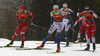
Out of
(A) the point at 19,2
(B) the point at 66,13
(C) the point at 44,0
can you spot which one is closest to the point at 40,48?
(B) the point at 66,13

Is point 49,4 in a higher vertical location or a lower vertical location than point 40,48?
higher

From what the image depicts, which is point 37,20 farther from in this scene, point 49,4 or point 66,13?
point 66,13

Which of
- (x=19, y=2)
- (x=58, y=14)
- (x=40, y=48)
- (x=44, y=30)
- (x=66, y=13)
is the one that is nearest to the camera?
(x=58, y=14)

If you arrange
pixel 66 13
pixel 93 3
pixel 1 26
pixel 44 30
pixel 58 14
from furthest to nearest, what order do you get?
pixel 1 26 → pixel 44 30 → pixel 93 3 → pixel 66 13 → pixel 58 14

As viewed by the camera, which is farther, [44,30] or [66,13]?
[44,30]

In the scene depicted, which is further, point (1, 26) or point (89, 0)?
point (1, 26)

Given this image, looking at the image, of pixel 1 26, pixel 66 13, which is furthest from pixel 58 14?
pixel 1 26

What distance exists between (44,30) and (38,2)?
3.69 m

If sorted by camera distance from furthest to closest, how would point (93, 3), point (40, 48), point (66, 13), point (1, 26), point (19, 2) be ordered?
point (1, 26) < point (19, 2) < point (93, 3) < point (66, 13) < point (40, 48)

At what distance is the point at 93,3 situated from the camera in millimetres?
23859

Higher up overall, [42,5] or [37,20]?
[42,5]

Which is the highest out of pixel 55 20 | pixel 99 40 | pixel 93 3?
pixel 93 3

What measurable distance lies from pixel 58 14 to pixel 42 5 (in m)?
17.4

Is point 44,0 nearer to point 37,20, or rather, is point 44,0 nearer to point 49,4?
point 49,4
